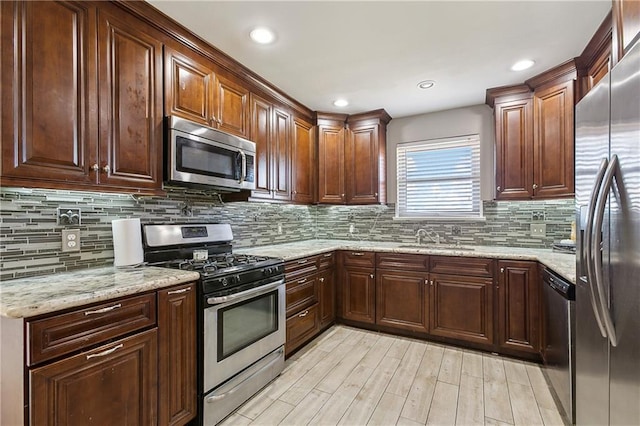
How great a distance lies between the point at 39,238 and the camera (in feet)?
5.35

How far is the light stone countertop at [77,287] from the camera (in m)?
1.14

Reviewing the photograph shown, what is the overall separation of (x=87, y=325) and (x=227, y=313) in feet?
2.48

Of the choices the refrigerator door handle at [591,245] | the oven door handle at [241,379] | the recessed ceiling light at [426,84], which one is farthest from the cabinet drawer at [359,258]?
the refrigerator door handle at [591,245]

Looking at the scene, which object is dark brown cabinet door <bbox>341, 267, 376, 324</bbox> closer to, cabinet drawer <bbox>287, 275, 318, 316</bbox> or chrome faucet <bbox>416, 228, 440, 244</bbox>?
cabinet drawer <bbox>287, 275, 318, 316</bbox>

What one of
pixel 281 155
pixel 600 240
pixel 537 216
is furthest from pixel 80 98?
pixel 537 216

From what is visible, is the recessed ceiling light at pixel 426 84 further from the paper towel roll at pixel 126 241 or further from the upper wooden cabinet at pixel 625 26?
the paper towel roll at pixel 126 241

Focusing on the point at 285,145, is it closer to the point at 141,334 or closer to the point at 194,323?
the point at 194,323

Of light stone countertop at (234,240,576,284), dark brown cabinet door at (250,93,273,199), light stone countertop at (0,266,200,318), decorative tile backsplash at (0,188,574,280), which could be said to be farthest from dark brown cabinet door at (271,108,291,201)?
light stone countertop at (0,266,200,318)

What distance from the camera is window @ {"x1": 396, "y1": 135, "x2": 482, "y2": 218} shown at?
11.2 feet

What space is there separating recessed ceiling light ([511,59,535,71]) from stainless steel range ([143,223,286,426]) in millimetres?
2506

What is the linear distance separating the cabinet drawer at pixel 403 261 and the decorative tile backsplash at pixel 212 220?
66cm

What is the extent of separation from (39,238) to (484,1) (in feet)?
9.30

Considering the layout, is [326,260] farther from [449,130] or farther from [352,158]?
[449,130]

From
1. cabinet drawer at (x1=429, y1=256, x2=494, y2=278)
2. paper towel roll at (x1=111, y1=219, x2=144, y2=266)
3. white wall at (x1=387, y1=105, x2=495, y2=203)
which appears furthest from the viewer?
white wall at (x1=387, y1=105, x2=495, y2=203)
